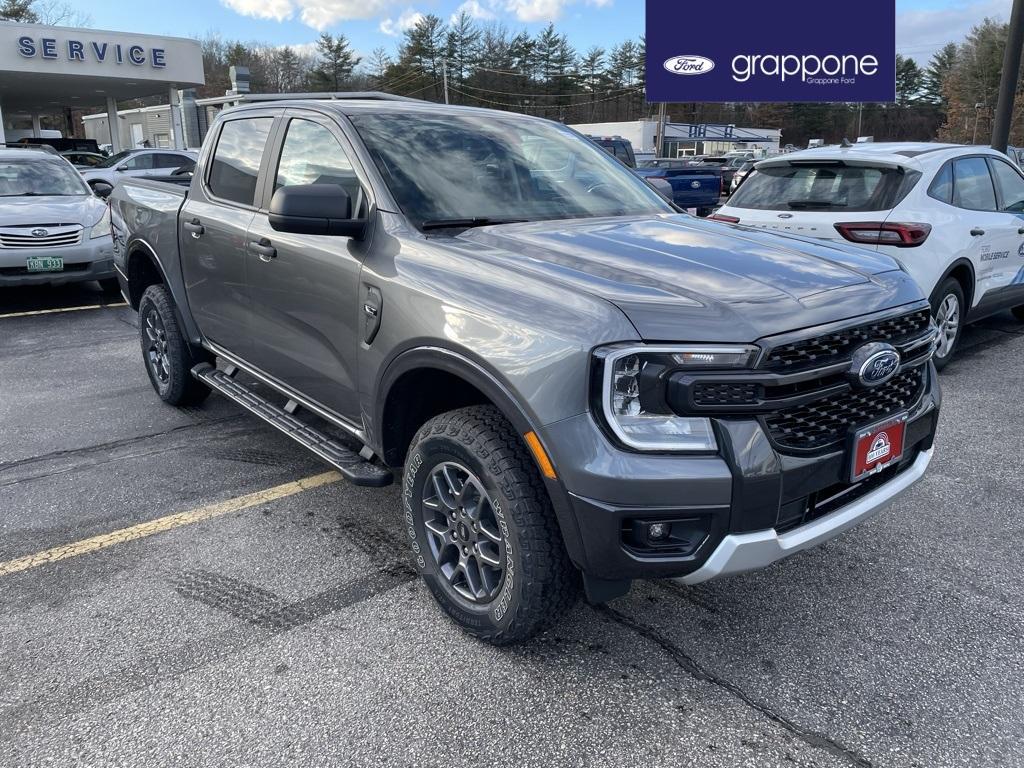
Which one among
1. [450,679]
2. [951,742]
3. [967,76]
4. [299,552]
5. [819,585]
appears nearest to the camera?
[951,742]

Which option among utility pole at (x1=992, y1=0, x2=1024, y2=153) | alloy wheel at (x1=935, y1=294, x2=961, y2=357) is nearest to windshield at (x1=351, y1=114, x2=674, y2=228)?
alloy wheel at (x1=935, y1=294, x2=961, y2=357)

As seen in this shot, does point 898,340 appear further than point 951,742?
Yes

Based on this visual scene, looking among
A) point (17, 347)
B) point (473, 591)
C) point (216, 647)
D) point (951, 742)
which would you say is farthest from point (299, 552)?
point (17, 347)

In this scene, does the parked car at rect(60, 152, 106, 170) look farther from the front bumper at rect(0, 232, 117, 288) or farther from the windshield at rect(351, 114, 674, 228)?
the windshield at rect(351, 114, 674, 228)

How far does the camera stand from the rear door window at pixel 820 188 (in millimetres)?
5898

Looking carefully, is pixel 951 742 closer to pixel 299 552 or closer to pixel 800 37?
pixel 299 552

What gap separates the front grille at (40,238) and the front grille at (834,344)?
28.1 ft

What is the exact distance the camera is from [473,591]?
2781mm

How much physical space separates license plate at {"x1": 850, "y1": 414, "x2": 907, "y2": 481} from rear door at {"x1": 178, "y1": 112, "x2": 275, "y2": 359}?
9.33 feet

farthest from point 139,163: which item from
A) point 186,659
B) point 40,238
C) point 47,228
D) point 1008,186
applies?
point 186,659

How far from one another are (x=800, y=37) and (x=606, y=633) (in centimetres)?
1909

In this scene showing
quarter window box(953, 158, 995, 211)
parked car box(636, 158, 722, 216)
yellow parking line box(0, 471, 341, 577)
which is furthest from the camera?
parked car box(636, 158, 722, 216)

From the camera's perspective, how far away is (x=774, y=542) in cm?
235

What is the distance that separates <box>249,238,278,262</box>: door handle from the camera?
364cm
